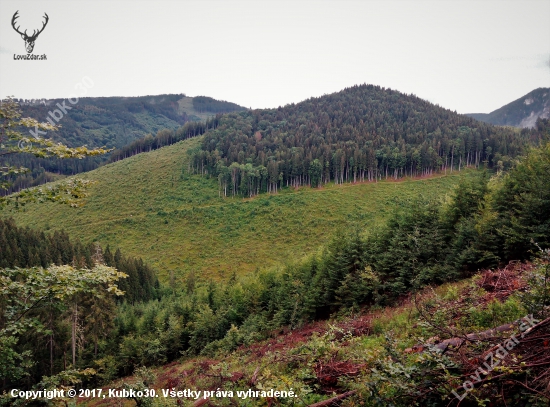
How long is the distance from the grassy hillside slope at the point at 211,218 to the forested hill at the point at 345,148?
6.97 m

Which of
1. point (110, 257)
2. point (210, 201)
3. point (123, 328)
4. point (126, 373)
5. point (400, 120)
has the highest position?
point (400, 120)

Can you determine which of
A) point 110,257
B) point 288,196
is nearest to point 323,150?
point 288,196

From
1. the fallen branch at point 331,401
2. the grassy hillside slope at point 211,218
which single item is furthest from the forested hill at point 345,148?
the fallen branch at point 331,401

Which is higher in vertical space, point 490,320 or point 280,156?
point 280,156

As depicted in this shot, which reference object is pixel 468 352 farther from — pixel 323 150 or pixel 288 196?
pixel 323 150

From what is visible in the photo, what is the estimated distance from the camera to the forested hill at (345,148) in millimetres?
89812

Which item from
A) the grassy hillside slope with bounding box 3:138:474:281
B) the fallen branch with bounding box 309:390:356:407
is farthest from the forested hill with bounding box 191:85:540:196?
the fallen branch with bounding box 309:390:356:407

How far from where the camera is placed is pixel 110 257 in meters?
48.7

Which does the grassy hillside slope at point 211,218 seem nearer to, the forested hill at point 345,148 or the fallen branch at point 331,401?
the forested hill at point 345,148

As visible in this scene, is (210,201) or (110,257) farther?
(210,201)

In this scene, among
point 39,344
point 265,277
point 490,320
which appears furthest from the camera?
point 265,277

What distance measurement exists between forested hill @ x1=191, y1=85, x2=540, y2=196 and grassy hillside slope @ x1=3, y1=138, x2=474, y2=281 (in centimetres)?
697

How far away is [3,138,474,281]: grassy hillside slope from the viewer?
59844 mm

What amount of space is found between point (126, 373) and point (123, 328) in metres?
5.70
